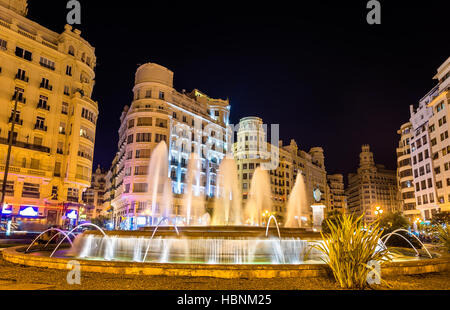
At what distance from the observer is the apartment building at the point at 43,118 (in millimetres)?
38438

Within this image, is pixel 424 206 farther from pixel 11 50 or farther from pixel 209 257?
pixel 11 50

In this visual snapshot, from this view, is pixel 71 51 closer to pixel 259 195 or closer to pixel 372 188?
pixel 259 195

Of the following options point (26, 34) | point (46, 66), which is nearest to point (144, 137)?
point (46, 66)

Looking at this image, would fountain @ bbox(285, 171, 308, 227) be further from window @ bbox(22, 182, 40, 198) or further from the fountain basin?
the fountain basin

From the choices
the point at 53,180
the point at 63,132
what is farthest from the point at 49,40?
the point at 53,180

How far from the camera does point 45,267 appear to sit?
30.8 feet

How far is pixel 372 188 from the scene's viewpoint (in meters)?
162

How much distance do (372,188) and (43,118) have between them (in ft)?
522

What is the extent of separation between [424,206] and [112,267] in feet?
219

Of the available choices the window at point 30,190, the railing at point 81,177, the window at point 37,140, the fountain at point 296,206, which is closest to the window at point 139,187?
the railing at point 81,177

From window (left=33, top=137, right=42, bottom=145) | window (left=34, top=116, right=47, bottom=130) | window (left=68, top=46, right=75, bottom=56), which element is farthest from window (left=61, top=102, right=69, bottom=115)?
window (left=68, top=46, right=75, bottom=56)

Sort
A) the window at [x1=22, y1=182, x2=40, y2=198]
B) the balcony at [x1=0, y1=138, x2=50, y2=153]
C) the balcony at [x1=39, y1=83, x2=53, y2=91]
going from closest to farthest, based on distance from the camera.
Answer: the balcony at [x1=0, y1=138, x2=50, y2=153]
the window at [x1=22, y1=182, x2=40, y2=198]
the balcony at [x1=39, y1=83, x2=53, y2=91]

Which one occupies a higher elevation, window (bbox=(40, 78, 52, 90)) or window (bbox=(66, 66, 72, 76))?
window (bbox=(66, 66, 72, 76))

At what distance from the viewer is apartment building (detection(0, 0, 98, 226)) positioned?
126 ft
